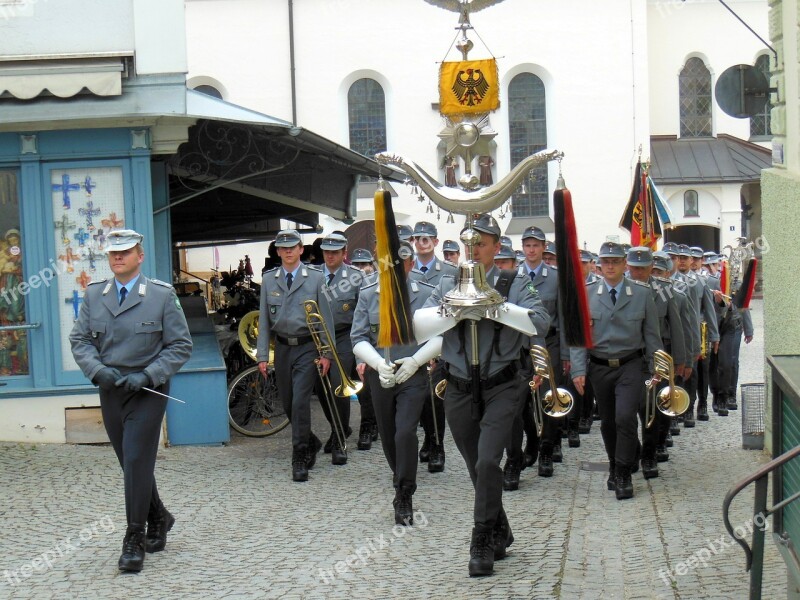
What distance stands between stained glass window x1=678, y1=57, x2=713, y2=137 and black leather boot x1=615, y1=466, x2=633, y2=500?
29.7 meters

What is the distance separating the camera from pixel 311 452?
10.8 meters

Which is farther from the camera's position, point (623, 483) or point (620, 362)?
point (620, 362)

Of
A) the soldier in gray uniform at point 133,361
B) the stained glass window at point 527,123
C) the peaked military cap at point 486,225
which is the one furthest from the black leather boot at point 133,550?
the stained glass window at point 527,123

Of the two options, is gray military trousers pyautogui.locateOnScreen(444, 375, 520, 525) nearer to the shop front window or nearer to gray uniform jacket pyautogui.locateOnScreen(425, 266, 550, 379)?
gray uniform jacket pyautogui.locateOnScreen(425, 266, 550, 379)

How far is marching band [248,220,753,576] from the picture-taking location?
24.2 feet

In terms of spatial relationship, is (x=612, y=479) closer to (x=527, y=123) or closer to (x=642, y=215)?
(x=642, y=215)

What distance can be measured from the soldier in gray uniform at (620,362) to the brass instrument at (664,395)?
0.08 meters

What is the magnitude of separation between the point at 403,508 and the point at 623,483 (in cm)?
185

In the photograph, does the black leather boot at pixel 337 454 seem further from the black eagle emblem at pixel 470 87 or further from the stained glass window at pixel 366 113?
the stained glass window at pixel 366 113

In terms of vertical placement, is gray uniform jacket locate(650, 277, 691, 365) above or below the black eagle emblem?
below

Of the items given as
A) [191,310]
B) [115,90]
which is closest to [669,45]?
[191,310]

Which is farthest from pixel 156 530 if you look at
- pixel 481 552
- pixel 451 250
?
pixel 451 250

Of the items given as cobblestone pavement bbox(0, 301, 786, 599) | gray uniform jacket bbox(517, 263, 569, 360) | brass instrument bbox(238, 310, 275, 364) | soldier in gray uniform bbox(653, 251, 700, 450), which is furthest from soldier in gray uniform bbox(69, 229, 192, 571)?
brass instrument bbox(238, 310, 275, 364)

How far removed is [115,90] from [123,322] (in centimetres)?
379
